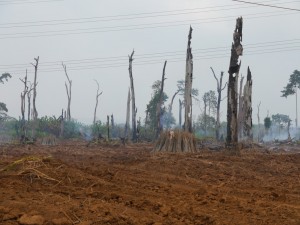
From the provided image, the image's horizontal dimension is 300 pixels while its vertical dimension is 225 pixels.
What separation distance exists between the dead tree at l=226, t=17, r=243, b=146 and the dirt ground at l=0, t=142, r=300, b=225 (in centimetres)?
467

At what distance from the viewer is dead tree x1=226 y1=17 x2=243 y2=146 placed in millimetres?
14805

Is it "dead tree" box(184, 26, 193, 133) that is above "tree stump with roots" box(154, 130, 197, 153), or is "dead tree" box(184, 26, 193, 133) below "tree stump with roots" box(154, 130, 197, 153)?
above

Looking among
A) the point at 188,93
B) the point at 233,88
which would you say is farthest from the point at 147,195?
the point at 188,93

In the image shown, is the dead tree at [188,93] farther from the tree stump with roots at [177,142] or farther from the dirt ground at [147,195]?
the dirt ground at [147,195]

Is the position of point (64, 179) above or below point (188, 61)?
below

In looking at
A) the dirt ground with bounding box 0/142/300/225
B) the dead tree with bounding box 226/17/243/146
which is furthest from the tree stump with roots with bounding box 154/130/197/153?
the dirt ground with bounding box 0/142/300/225

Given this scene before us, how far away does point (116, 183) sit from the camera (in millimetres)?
7234

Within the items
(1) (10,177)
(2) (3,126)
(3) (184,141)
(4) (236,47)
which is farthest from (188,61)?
(2) (3,126)

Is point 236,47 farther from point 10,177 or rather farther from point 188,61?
point 10,177

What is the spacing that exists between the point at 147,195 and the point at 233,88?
379 inches

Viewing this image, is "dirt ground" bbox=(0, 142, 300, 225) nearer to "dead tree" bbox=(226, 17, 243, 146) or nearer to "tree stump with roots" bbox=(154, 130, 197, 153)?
"tree stump with roots" bbox=(154, 130, 197, 153)

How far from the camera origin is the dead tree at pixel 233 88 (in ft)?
48.6

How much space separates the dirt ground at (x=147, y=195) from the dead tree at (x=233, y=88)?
4669mm

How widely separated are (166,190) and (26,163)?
2.60 metres
